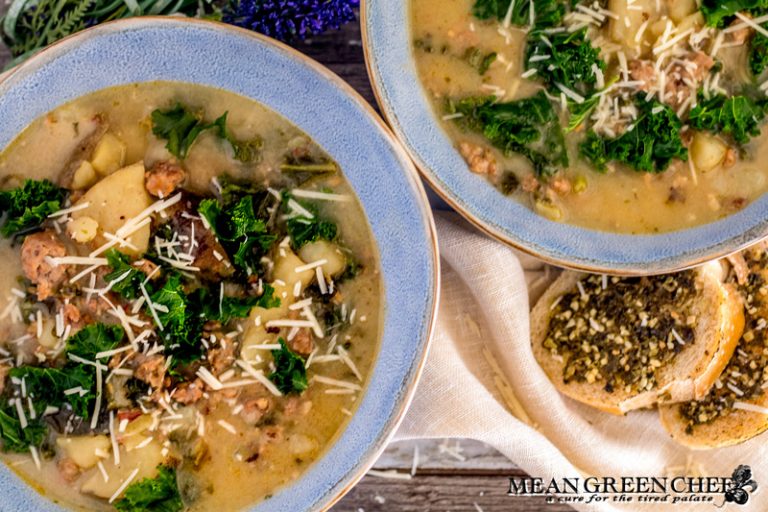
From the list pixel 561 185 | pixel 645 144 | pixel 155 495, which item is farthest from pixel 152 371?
pixel 645 144

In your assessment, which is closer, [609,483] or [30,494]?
[30,494]

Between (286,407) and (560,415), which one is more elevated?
(286,407)

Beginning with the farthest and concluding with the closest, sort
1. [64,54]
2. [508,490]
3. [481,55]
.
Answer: [508,490] → [481,55] → [64,54]

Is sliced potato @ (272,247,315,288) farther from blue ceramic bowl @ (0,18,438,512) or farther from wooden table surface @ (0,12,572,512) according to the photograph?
wooden table surface @ (0,12,572,512)

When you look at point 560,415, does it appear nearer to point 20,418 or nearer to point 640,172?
point 640,172

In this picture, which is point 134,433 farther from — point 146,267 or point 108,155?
point 108,155

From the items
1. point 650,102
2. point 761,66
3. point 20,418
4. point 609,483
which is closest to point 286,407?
A: point 20,418

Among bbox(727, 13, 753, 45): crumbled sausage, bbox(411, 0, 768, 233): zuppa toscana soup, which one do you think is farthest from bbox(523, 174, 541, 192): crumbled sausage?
bbox(727, 13, 753, 45): crumbled sausage

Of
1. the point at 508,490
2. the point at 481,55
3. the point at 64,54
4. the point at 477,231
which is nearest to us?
the point at 64,54
